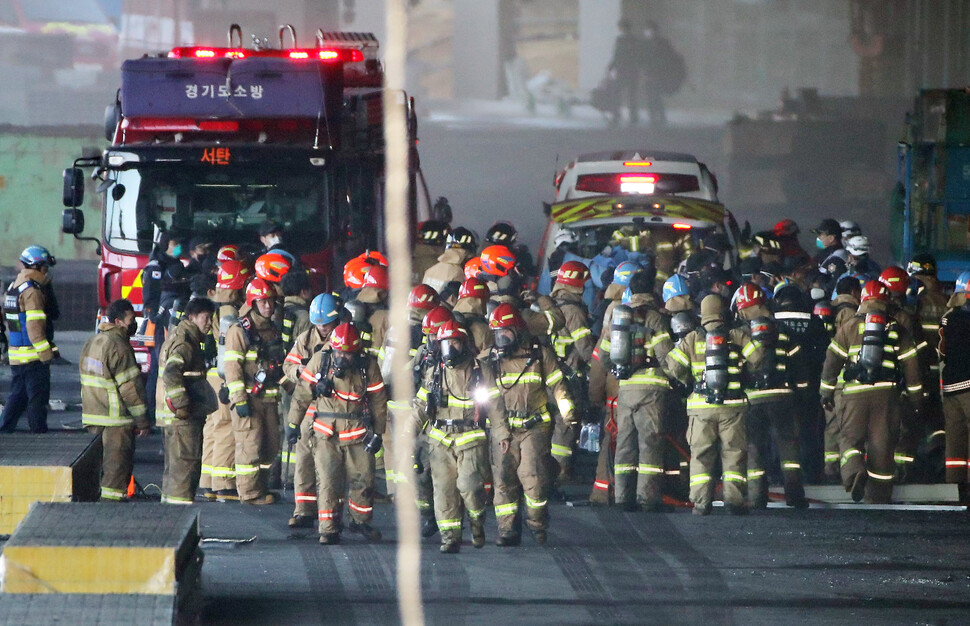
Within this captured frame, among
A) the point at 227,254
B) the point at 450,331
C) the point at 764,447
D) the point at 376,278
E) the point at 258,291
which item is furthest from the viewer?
the point at 227,254

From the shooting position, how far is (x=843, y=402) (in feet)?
40.8

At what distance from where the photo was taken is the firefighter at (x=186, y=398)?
1139 cm

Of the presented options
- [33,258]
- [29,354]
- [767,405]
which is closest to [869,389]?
[767,405]

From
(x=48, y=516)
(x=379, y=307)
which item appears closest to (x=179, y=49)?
(x=379, y=307)

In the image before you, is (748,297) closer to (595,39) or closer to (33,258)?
(33,258)

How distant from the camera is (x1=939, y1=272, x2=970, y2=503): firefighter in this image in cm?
1258

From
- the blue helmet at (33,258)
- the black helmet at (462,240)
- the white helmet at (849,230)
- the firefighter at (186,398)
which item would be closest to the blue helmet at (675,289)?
the black helmet at (462,240)

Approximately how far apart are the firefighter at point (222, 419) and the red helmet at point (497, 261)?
1906 mm

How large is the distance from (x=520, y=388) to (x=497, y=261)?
2377mm

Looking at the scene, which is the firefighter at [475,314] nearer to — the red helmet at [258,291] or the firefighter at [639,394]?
the firefighter at [639,394]

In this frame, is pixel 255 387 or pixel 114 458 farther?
pixel 255 387

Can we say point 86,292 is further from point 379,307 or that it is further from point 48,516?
point 48,516

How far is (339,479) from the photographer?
10859mm

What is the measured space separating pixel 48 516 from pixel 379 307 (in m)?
5.09
